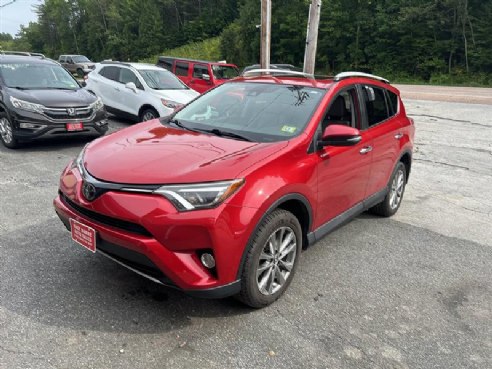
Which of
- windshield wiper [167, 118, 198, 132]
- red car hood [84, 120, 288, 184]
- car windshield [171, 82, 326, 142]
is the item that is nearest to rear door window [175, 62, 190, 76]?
car windshield [171, 82, 326, 142]

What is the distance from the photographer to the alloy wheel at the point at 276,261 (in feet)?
9.76

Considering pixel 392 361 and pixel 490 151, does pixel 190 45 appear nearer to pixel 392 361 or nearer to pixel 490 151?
pixel 490 151

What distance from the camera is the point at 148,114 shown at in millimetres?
9648

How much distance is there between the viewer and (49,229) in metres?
4.13

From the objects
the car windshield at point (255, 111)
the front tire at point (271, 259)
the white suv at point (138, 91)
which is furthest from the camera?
the white suv at point (138, 91)

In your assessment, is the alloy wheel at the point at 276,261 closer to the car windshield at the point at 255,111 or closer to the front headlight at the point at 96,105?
the car windshield at the point at 255,111

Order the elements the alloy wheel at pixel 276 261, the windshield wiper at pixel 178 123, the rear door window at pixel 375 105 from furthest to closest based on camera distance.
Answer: the rear door window at pixel 375 105 → the windshield wiper at pixel 178 123 → the alloy wheel at pixel 276 261

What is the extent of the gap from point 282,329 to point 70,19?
87.4 m

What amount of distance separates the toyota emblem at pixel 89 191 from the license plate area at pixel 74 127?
4.71 metres

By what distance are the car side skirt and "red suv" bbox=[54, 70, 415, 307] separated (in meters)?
0.02

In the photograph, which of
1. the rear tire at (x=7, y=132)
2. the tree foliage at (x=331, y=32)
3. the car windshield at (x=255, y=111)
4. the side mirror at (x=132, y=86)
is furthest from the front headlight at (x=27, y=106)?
the tree foliage at (x=331, y=32)

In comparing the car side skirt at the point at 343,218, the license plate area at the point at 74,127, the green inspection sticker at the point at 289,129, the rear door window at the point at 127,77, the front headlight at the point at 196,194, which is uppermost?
the green inspection sticker at the point at 289,129

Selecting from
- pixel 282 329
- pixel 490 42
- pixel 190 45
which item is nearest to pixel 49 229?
pixel 282 329

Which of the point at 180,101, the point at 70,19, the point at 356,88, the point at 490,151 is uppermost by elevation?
the point at 70,19
